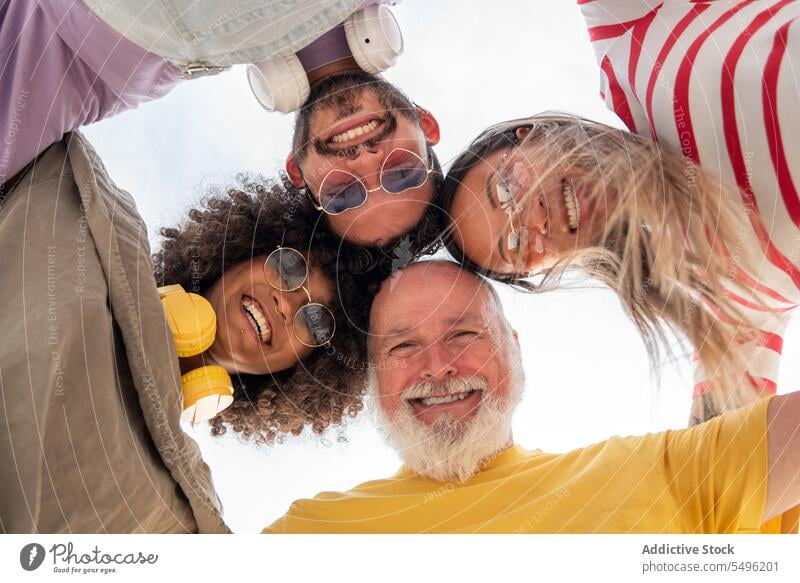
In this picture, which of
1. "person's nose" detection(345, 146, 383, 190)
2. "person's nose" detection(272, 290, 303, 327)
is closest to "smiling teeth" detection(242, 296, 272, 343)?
"person's nose" detection(272, 290, 303, 327)

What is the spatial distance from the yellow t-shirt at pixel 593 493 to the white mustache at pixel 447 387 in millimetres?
49

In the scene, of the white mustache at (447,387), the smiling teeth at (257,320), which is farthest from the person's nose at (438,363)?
the smiling teeth at (257,320)

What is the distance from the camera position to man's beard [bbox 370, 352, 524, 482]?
1.83 feet

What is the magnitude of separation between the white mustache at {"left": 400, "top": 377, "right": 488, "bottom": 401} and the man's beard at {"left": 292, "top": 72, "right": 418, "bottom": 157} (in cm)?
18

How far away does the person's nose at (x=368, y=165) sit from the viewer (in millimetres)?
556

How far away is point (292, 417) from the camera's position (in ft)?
2.00

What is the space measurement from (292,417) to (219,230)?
15 centimetres

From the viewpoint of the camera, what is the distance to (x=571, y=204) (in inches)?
21.3

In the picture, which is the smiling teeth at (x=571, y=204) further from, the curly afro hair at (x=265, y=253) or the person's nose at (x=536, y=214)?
the curly afro hair at (x=265, y=253)

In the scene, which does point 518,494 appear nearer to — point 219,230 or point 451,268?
point 451,268
